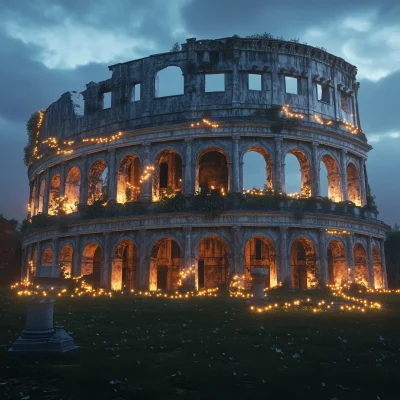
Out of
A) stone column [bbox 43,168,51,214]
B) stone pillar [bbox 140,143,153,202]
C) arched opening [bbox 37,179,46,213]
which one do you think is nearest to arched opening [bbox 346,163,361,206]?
stone pillar [bbox 140,143,153,202]

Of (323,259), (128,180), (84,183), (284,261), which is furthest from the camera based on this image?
(128,180)

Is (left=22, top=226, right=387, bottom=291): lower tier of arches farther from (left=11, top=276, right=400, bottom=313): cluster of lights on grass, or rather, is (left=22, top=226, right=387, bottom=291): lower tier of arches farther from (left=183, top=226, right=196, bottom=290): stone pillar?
(left=11, top=276, right=400, bottom=313): cluster of lights on grass

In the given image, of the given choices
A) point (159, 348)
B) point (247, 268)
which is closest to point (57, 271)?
point (159, 348)

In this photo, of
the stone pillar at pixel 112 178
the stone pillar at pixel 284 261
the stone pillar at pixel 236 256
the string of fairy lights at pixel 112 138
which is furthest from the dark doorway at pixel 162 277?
the string of fairy lights at pixel 112 138

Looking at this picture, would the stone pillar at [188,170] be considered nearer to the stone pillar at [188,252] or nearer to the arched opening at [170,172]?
the stone pillar at [188,252]

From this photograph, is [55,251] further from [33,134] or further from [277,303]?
[277,303]

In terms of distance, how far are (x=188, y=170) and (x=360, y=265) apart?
41.4 ft

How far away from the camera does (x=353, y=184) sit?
97.9 feet

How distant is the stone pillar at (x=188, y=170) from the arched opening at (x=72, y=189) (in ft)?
28.5

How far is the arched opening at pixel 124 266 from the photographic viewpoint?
86.7 feet

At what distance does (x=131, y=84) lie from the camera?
28.5m

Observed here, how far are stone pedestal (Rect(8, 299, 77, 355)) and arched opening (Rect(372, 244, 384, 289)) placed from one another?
2476 centimetres

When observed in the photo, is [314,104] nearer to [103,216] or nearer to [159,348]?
[103,216]

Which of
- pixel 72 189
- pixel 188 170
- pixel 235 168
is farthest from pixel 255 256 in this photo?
pixel 72 189
